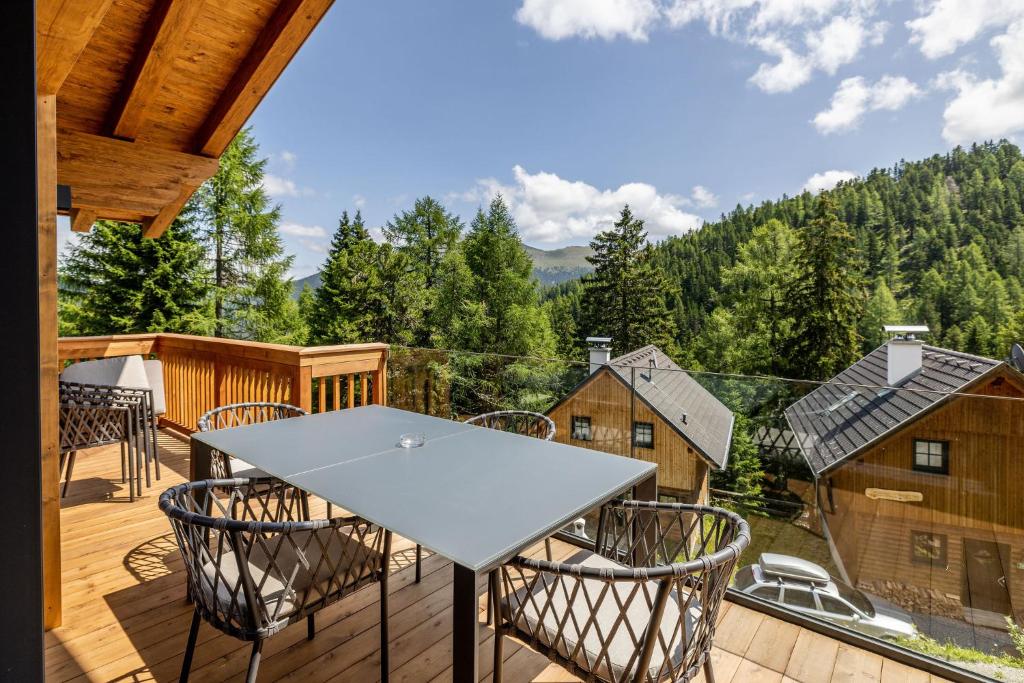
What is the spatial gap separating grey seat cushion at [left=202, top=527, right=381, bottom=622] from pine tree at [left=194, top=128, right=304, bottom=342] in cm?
1679

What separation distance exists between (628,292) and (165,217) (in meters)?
25.8

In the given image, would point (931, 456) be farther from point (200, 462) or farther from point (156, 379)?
point (156, 379)

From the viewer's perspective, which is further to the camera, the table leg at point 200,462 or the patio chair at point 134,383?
the patio chair at point 134,383

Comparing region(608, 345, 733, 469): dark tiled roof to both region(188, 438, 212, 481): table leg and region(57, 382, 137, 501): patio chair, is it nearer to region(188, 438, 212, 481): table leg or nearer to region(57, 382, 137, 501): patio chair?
region(188, 438, 212, 481): table leg

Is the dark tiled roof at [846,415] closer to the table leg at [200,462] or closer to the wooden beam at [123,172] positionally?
the table leg at [200,462]

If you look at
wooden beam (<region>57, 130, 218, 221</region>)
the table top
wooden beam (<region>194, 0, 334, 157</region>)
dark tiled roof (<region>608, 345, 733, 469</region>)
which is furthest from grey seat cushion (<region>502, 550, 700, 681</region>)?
wooden beam (<region>57, 130, 218, 221</region>)

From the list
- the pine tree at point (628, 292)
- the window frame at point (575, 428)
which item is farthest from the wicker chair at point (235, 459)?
the pine tree at point (628, 292)

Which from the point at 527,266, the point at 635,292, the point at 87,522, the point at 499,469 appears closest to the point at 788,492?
the point at 499,469

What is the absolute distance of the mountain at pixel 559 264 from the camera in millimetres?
24938

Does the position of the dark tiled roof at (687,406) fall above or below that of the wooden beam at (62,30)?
below

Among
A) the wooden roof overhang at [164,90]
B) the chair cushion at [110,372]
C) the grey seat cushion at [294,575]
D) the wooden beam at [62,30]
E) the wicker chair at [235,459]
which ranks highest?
the wooden roof overhang at [164,90]

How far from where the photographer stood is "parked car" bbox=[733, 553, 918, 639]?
218cm

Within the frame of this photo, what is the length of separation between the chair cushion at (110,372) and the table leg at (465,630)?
12.7 feet

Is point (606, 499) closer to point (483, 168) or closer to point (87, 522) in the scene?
point (87, 522)
